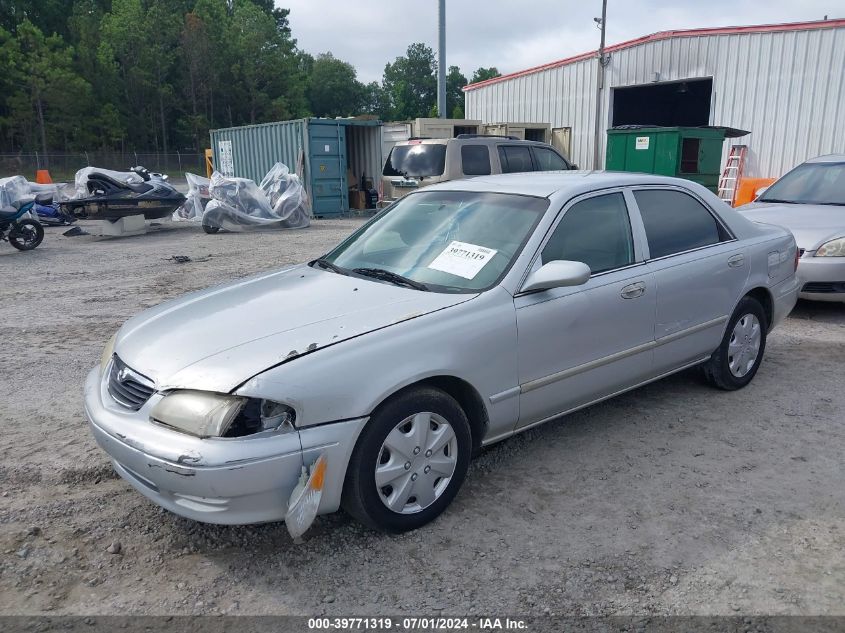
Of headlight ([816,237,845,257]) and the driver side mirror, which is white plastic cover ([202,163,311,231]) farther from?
the driver side mirror

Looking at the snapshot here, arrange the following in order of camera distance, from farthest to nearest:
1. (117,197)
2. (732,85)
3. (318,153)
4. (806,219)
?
(732,85)
(318,153)
(117,197)
(806,219)

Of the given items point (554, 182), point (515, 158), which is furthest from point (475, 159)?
point (554, 182)

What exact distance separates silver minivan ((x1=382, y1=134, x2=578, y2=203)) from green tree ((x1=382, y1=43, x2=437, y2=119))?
97585 millimetres

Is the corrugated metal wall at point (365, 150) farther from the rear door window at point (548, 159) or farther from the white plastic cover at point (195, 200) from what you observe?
the rear door window at point (548, 159)

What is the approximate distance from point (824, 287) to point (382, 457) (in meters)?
5.45

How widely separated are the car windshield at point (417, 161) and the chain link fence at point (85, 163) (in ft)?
105

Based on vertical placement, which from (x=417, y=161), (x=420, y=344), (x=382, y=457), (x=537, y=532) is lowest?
(x=537, y=532)

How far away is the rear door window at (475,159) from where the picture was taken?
1251cm

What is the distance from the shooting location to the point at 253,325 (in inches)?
122

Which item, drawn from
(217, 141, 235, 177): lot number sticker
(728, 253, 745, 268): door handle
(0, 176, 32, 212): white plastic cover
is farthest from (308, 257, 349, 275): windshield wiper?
(217, 141, 235, 177): lot number sticker

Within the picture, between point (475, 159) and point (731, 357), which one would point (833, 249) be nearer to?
point (731, 357)

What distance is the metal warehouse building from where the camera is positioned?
16.5 m

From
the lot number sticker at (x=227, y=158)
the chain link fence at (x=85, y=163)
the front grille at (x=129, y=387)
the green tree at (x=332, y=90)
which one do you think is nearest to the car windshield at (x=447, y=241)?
the front grille at (x=129, y=387)

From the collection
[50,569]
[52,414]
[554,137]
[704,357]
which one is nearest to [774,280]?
[704,357]
